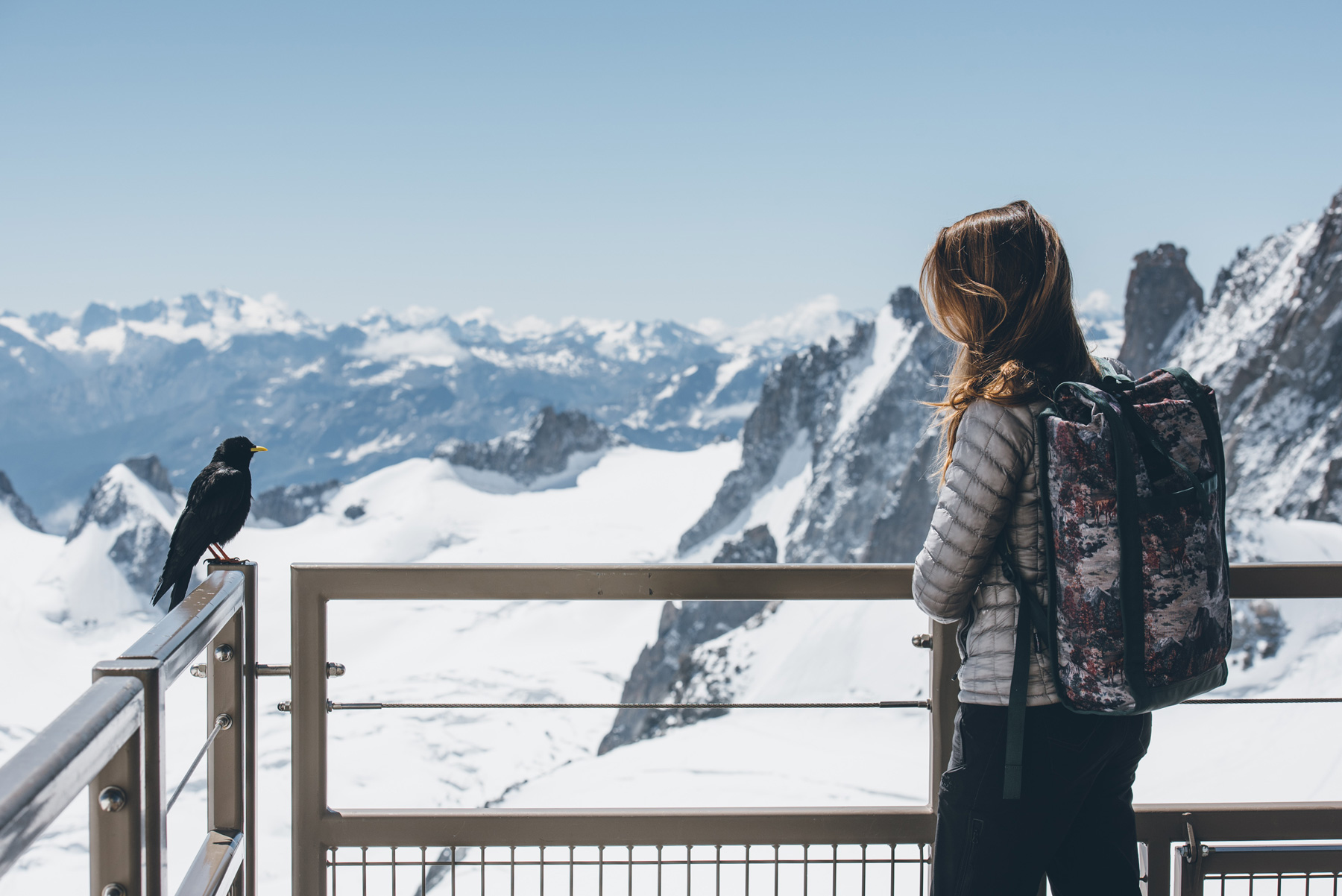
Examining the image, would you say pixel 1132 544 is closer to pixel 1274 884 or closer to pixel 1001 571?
pixel 1001 571

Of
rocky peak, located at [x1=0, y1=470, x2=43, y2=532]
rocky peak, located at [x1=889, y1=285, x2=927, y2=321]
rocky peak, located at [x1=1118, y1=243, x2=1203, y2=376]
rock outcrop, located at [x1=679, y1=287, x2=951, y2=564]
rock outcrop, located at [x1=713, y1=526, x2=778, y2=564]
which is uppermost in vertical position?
rocky peak, located at [x1=889, y1=285, x2=927, y2=321]

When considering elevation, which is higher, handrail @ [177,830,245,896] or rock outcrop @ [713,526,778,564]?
handrail @ [177,830,245,896]

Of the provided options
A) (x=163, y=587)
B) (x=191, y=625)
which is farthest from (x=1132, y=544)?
(x=163, y=587)

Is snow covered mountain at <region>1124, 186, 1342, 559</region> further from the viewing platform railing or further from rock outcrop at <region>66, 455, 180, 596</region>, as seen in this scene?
rock outcrop at <region>66, 455, 180, 596</region>

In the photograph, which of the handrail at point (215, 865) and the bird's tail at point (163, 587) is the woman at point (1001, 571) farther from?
the bird's tail at point (163, 587)

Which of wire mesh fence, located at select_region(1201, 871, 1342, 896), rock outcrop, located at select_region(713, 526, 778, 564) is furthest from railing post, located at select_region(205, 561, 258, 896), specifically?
rock outcrop, located at select_region(713, 526, 778, 564)

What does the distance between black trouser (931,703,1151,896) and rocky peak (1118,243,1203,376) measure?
101635 mm

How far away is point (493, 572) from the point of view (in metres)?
2.43

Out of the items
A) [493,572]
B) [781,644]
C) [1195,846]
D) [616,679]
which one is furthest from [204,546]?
[616,679]

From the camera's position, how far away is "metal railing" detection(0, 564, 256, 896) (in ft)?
4.03

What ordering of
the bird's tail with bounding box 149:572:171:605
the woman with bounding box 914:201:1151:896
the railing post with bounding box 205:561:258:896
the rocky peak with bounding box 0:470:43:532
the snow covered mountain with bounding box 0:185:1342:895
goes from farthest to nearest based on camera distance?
1. the rocky peak with bounding box 0:470:43:532
2. the snow covered mountain with bounding box 0:185:1342:895
3. the bird's tail with bounding box 149:572:171:605
4. the railing post with bounding box 205:561:258:896
5. the woman with bounding box 914:201:1151:896

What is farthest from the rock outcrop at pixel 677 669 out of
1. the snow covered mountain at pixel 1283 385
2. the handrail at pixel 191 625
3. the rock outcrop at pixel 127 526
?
the rock outcrop at pixel 127 526

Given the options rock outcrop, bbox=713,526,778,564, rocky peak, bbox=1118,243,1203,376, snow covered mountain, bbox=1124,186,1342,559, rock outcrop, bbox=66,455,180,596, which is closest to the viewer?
snow covered mountain, bbox=1124,186,1342,559

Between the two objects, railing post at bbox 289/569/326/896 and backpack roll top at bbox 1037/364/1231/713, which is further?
railing post at bbox 289/569/326/896
